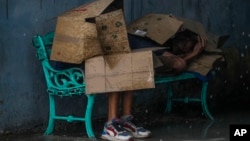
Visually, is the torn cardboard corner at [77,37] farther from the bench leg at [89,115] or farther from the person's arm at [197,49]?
the person's arm at [197,49]

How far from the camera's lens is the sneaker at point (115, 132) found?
5452 mm

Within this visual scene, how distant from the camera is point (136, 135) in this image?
565cm

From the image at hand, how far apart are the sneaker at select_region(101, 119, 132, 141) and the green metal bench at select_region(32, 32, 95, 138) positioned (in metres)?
0.13

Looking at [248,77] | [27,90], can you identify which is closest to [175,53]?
[27,90]

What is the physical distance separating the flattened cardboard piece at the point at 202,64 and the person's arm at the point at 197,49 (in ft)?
0.23

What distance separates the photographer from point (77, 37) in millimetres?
5340

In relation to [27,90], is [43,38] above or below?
above

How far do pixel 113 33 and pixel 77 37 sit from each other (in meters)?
0.31

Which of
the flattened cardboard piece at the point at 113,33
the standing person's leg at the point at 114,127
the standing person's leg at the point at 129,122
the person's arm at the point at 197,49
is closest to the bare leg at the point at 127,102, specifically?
the standing person's leg at the point at 129,122

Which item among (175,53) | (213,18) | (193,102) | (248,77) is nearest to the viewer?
(175,53)

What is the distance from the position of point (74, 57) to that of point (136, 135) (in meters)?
0.93

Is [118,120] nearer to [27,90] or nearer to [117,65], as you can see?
[117,65]

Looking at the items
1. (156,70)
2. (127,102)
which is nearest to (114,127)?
(127,102)

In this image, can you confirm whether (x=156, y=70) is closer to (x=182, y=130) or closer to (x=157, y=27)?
(x=157, y=27)
